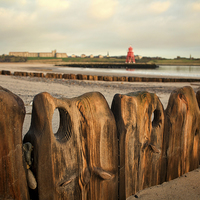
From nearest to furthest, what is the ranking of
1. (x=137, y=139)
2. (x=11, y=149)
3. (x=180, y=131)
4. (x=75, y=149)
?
(x=11, y=149)
(x=75, y=149)
(x=137, y=139)
(x=180, y=131)

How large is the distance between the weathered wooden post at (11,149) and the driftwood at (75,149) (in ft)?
0.29

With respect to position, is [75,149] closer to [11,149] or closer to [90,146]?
[90,146]

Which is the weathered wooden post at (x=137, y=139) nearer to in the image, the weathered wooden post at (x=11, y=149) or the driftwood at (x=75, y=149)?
the driftwood at (x=75, y=149)

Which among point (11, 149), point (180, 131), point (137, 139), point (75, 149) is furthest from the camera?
point (180, 131)

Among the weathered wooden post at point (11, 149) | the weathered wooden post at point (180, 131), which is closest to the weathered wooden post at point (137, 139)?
the weathered wooden post at point (180, 131)

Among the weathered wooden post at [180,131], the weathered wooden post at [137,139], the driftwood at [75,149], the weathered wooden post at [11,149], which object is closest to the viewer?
the weathered wooden post at [11,149]

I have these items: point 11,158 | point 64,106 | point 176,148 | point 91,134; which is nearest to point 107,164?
point 91,134

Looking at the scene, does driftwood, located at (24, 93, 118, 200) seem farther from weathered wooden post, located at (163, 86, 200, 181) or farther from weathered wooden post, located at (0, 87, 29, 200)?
weathered wooden post, located at (163, 86, 200, 181)

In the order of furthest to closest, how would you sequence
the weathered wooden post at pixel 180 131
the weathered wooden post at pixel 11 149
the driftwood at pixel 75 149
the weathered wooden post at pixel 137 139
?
the weathered wooden post at pixel 180 131
the weathered wooden post at pixel 137 139
the driftwood at pixel 75 149
the weathered wooden post at pixel 11 149

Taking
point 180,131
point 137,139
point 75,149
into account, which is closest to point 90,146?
point 75,149

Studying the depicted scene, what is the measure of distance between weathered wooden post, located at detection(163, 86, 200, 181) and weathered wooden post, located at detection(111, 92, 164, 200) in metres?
0.12

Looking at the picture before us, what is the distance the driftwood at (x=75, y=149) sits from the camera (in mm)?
1138

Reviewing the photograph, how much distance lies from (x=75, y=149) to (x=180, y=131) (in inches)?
38.5

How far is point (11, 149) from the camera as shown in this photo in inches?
40.9
